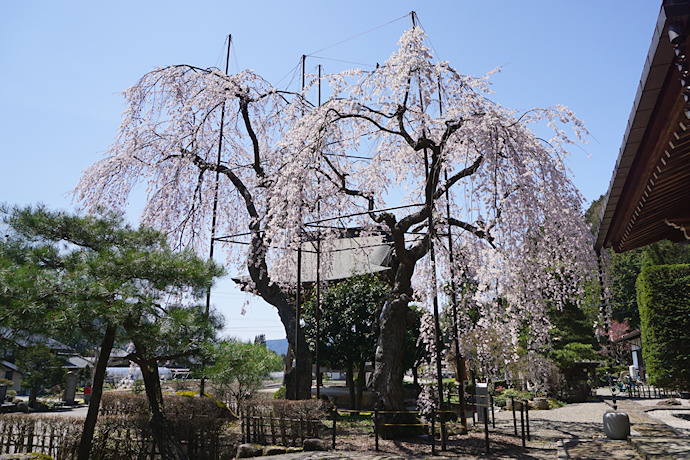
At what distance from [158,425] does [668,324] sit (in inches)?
602

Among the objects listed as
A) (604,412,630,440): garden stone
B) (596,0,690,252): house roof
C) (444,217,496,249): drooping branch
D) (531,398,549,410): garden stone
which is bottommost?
(531,398,549,410): garden stone

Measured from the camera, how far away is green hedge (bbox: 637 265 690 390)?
14.4 m

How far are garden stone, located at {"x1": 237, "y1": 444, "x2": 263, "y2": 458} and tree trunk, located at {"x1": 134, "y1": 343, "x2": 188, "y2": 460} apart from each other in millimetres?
1725

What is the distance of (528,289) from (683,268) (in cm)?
841

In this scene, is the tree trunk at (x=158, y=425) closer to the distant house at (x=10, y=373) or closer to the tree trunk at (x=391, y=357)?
the tree trunk at (x=391, y=357)

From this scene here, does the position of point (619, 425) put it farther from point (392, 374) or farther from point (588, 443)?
point (392, 374)

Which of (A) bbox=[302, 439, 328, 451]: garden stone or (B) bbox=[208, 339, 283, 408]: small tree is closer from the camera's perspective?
(A) bbox=[302, 439, 328, 451]: garden stone

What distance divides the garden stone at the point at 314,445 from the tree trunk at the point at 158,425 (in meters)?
2.59

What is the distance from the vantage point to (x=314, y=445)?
9484mm

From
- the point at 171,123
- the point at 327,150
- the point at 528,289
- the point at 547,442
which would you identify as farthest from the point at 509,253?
the point at 171,123

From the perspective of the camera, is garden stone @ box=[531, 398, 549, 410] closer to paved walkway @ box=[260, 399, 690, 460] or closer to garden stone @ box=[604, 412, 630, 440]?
paved walkway @ box=[260, 399, 690, 460]

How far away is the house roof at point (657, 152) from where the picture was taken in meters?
3.26

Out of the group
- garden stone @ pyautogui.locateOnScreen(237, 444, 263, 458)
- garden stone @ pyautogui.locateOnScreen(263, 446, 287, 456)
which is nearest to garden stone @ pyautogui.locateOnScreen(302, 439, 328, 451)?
garden stone @ pyautogui.locateOnScreen(263, 446, 287, 456)

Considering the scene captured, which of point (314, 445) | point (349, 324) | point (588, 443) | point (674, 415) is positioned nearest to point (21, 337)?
point (314, 445)
